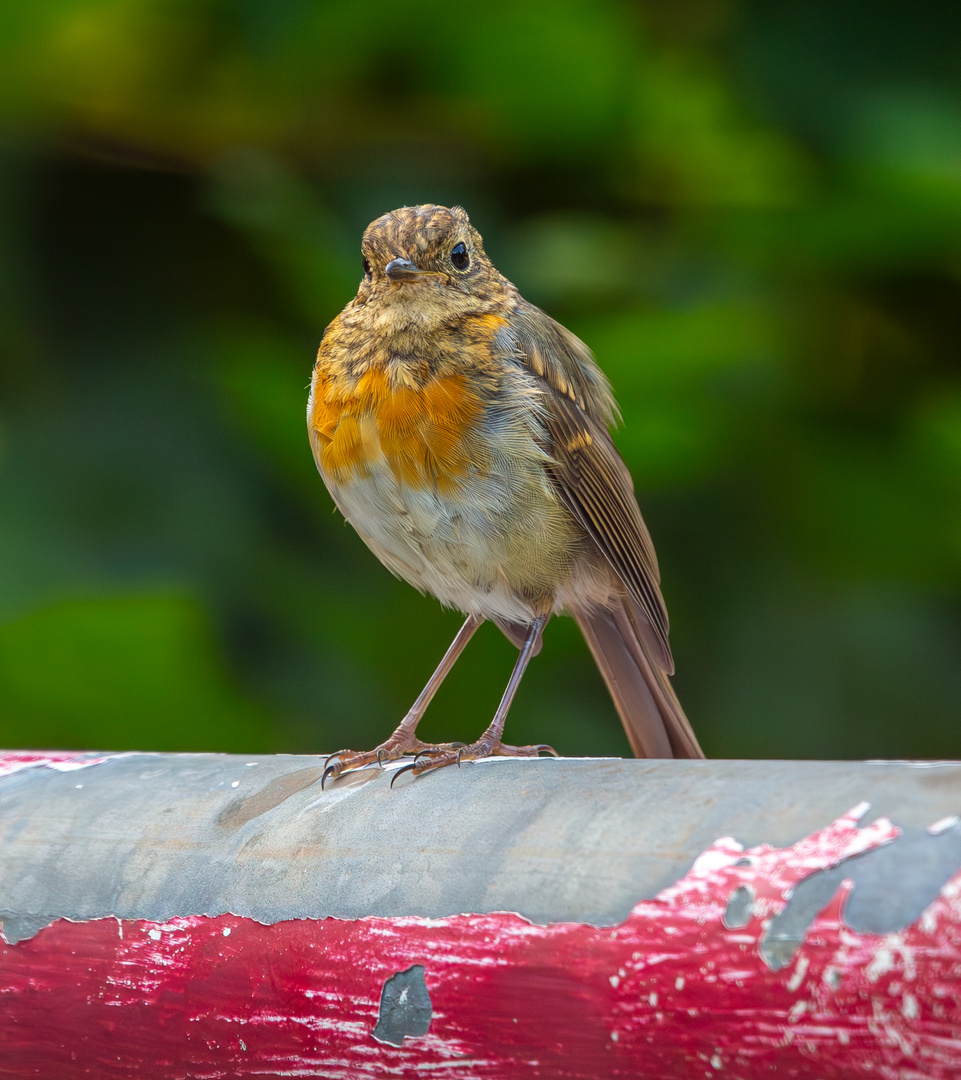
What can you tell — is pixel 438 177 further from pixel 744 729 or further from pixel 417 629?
pixel 744 729

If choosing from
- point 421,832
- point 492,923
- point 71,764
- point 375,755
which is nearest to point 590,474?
point 375,755

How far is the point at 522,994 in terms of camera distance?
110cm

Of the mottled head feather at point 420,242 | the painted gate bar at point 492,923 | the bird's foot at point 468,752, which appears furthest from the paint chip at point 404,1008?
the mottled head feather at point 420,242

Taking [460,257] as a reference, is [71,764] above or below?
below

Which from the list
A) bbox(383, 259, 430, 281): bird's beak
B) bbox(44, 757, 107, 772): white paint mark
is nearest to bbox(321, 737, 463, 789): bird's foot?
bbox(44, 757, 107, 772): white paint mark

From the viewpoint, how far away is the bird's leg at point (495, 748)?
5.95ft

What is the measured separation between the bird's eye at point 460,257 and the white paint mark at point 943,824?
1.73 metres

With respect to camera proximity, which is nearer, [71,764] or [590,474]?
[71,764]

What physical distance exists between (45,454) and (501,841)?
201 centimetres

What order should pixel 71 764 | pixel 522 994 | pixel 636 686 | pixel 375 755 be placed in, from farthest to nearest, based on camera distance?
1. pixel 636 686
2. pixel 375 755
3. pixel 71 764
4. pixel 522 994

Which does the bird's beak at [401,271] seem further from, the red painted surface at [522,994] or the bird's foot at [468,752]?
the red painted surface at [522,994]

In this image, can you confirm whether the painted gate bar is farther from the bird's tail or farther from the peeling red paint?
the bird's tail

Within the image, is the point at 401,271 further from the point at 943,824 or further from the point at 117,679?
the point at 943,824

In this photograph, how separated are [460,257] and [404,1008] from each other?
1.66 m
